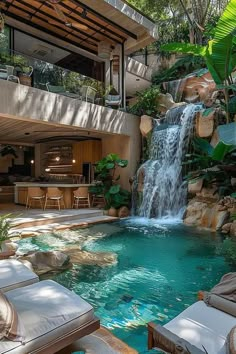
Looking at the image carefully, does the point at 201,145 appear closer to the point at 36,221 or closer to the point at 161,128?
the point at 161,128

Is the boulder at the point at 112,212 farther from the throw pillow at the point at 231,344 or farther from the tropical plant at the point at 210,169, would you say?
the throw pillow at the point at 231,344

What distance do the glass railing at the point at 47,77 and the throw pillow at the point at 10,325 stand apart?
7201 mm

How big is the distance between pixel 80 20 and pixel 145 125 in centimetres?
509

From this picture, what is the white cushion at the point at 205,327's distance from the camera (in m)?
1.95

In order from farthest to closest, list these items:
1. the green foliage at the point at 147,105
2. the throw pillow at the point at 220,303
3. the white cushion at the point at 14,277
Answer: the green foliage at the point at 147,105 < the white cushion at the point at 14,277 < the throw pillow at the point at 220,303

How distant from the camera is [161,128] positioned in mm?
11617

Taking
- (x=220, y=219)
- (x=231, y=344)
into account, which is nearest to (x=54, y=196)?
(x=220, y=219)

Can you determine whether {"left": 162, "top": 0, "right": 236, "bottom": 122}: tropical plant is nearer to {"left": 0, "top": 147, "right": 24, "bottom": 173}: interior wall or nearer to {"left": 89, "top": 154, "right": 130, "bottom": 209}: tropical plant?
{"left": 89, "top": 154, "right": 130, "bottom": 209}: tropical plant

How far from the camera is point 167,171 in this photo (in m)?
10.7

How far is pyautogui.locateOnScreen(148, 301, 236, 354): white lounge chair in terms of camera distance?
1.88 m

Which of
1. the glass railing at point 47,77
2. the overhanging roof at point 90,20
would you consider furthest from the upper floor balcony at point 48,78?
the overhanging roof at point 90,20

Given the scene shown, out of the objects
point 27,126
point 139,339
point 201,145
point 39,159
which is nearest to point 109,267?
point 139,339

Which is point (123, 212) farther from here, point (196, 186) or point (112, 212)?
point (196, 186)

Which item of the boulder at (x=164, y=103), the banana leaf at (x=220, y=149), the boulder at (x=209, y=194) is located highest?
the boulder at (x=164, y=103)
